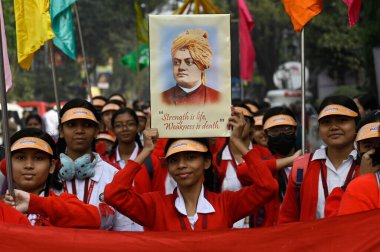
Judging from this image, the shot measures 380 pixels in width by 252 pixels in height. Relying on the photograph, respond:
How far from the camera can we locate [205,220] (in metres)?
5.46

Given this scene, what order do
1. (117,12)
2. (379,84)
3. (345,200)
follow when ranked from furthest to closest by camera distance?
(117,12)
(379,84)
(345,200)

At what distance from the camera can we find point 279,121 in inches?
310

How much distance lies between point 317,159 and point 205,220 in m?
1.15

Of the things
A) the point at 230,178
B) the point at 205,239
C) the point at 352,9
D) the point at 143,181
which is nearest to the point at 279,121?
the point at 230,178

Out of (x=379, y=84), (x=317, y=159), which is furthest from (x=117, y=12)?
(x=317, y=159)

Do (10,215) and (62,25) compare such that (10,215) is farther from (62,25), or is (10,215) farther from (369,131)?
(62,25)

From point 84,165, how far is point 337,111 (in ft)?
5.78

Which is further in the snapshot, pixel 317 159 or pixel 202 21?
pixel 317 159

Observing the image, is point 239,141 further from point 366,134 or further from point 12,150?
point 12,150

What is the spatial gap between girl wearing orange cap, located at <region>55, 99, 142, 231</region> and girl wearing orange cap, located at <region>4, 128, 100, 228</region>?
0.45m

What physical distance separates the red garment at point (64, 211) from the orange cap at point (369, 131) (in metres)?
1.65

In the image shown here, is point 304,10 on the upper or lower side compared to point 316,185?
upper

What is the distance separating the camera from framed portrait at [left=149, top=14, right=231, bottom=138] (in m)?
5.64

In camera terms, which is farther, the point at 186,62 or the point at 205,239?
the point at 186,62
